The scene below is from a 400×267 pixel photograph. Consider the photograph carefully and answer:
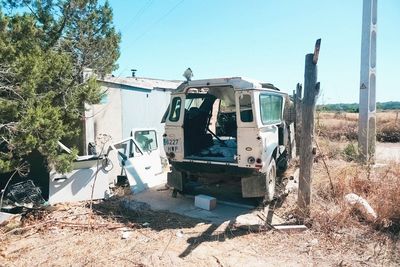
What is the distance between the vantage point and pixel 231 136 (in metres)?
8.55

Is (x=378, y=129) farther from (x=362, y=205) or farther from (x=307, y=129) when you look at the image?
(x=307, y=129)

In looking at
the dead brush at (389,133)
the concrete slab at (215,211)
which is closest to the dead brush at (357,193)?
the concrete slab at (215,211)

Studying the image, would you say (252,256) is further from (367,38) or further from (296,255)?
(367,38)

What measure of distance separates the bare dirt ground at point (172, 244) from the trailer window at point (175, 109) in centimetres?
208

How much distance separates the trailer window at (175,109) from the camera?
6.56 metres

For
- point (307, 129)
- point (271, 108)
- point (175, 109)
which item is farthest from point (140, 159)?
point (307, 129)

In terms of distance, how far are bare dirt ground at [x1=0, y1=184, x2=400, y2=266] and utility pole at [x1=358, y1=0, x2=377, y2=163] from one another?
5.37 m

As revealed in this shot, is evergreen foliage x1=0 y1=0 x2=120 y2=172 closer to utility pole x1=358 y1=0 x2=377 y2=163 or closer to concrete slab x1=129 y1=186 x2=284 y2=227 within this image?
concrete slab x1=129 y1=186 x2=284 y2=227

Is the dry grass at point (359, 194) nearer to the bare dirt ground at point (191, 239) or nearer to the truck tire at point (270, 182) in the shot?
the bare dirt ground at point (191, 239)

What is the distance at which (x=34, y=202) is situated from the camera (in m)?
5.86

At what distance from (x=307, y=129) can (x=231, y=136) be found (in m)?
3.16

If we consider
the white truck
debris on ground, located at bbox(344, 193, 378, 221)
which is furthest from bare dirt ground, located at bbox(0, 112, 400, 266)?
the white truck

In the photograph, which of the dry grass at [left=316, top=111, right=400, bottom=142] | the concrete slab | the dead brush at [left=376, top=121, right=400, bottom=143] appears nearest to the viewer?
the concrete slab

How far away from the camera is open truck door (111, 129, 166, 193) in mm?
7613
